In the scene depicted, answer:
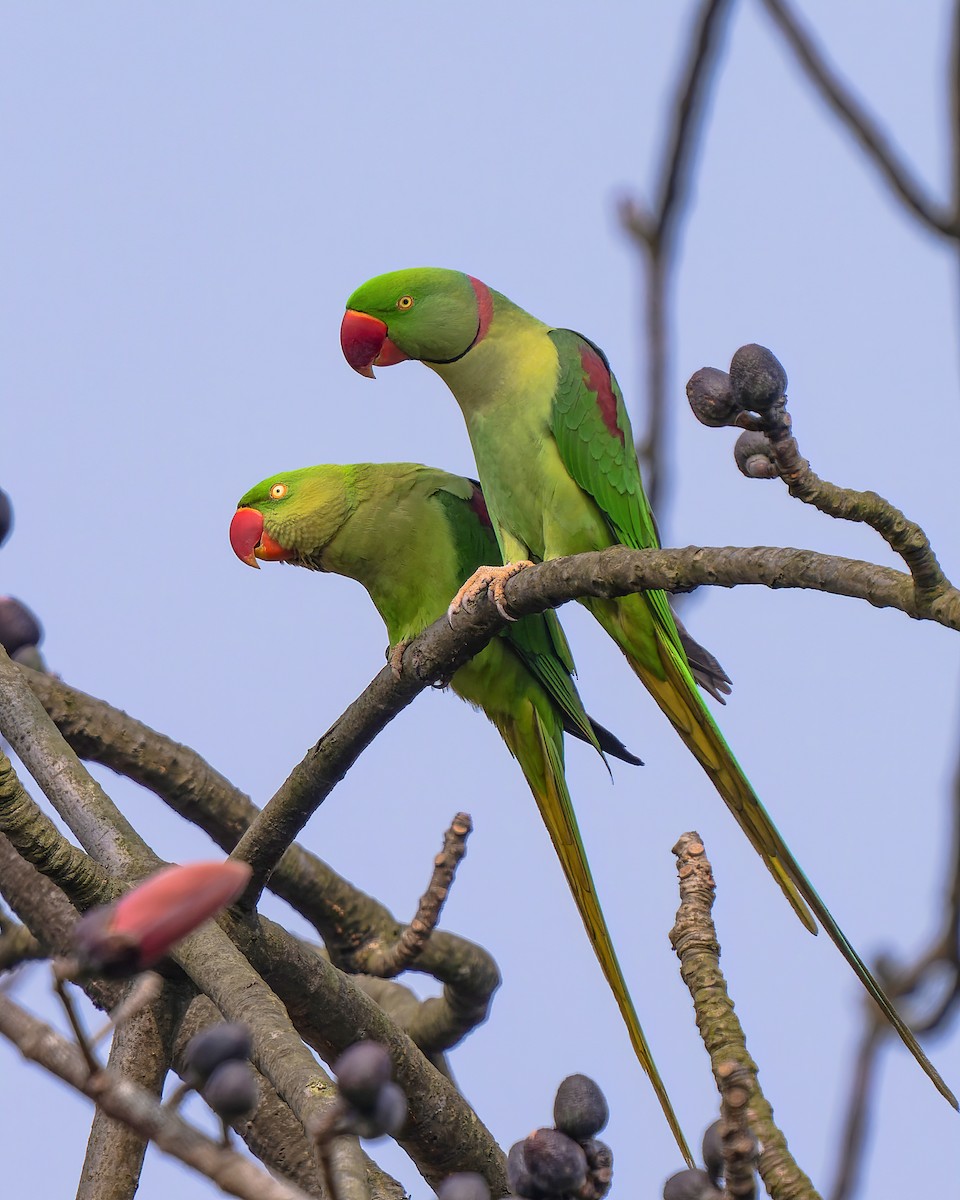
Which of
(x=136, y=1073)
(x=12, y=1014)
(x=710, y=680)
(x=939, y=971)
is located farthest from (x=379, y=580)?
(x=12, y=1014)

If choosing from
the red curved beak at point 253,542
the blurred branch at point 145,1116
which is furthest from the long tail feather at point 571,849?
the blurred branch at point 145,1116

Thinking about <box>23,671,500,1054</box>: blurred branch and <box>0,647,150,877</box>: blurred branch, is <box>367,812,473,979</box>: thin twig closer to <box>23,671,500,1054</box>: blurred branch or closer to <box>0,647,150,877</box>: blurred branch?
<box>23,671,500,1054</box>: blurred branch

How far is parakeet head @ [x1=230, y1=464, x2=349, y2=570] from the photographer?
12.1 feet

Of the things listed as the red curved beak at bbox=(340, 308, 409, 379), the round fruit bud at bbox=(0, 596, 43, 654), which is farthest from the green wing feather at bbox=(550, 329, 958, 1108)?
the round fruit bud at bbox=(0, 596, 43, 654)

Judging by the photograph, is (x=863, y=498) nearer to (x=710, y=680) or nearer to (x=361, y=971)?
(x=710, y=680)

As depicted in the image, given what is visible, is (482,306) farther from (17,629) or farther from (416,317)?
(17,629)

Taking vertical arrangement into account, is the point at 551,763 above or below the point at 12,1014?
above

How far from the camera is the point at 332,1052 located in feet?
9.04

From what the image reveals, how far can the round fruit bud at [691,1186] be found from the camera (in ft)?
4.87

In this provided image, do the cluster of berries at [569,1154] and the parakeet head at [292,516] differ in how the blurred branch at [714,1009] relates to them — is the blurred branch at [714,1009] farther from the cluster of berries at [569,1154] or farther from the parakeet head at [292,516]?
the parakeet head at [292,516]

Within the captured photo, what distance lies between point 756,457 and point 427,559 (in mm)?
1890

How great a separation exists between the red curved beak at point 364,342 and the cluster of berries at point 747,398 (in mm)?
1919

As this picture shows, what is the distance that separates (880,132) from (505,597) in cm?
93

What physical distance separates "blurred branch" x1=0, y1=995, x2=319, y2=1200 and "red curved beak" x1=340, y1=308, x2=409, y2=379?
2.76m
